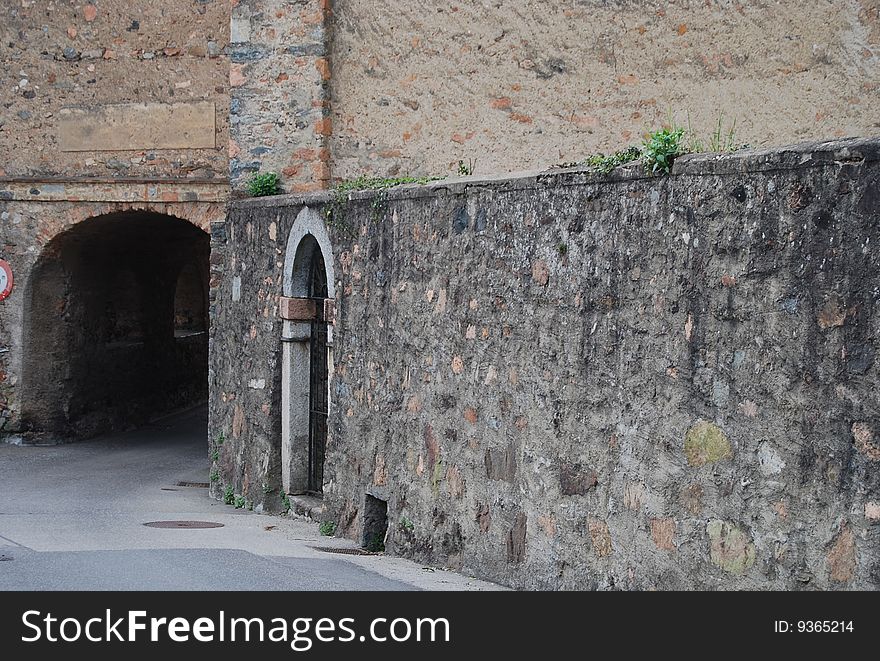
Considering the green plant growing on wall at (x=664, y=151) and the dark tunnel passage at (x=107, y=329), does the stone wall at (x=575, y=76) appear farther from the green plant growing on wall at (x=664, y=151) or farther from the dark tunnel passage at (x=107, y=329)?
the dark tunnel passage at (x=107, y=329)

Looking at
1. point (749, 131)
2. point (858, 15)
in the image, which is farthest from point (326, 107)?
point (858, 15)

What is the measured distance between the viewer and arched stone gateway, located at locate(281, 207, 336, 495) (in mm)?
9547

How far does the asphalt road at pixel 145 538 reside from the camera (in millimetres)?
6141

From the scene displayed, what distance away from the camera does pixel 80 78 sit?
1341cm

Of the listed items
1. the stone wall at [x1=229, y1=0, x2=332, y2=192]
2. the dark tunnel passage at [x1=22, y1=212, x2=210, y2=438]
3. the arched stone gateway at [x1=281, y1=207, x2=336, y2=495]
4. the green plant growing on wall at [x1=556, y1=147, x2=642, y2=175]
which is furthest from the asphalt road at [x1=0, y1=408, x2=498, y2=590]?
the stone wall at [x1=229, y1=0, x2=332, y2=192]

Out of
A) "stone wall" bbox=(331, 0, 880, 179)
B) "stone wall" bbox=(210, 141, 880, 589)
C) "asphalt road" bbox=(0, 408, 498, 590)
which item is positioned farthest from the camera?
"stone wall" bbox=(331, 0, 880, 179)

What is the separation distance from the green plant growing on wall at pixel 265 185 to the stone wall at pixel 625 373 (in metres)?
2.91

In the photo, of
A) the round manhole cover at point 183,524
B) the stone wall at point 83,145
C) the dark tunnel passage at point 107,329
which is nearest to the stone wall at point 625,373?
the round manhole cover at point 183,524

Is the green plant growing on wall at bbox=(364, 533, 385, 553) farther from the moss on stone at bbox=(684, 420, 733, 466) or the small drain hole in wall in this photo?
the moss on stone at bbox=(684, 420, 733, 466)

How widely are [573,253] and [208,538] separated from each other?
3.97 m

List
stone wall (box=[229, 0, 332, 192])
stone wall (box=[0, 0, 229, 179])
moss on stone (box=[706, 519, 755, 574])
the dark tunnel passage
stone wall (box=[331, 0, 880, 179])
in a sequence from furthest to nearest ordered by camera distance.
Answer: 1. the dark tunnel passage
2. stone wall (box=[0, 0, 229, 179])
3. stone wall (box=[229, 0, 332, 192])
4. stone wall (box=[331, 0, 880, 179])
5. moss on stone (box=[706, 519, 755, 574])

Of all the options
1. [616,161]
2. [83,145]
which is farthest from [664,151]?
[83,145]

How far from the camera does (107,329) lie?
51.3 ft

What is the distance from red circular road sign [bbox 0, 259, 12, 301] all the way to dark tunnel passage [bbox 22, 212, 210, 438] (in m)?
0.25
